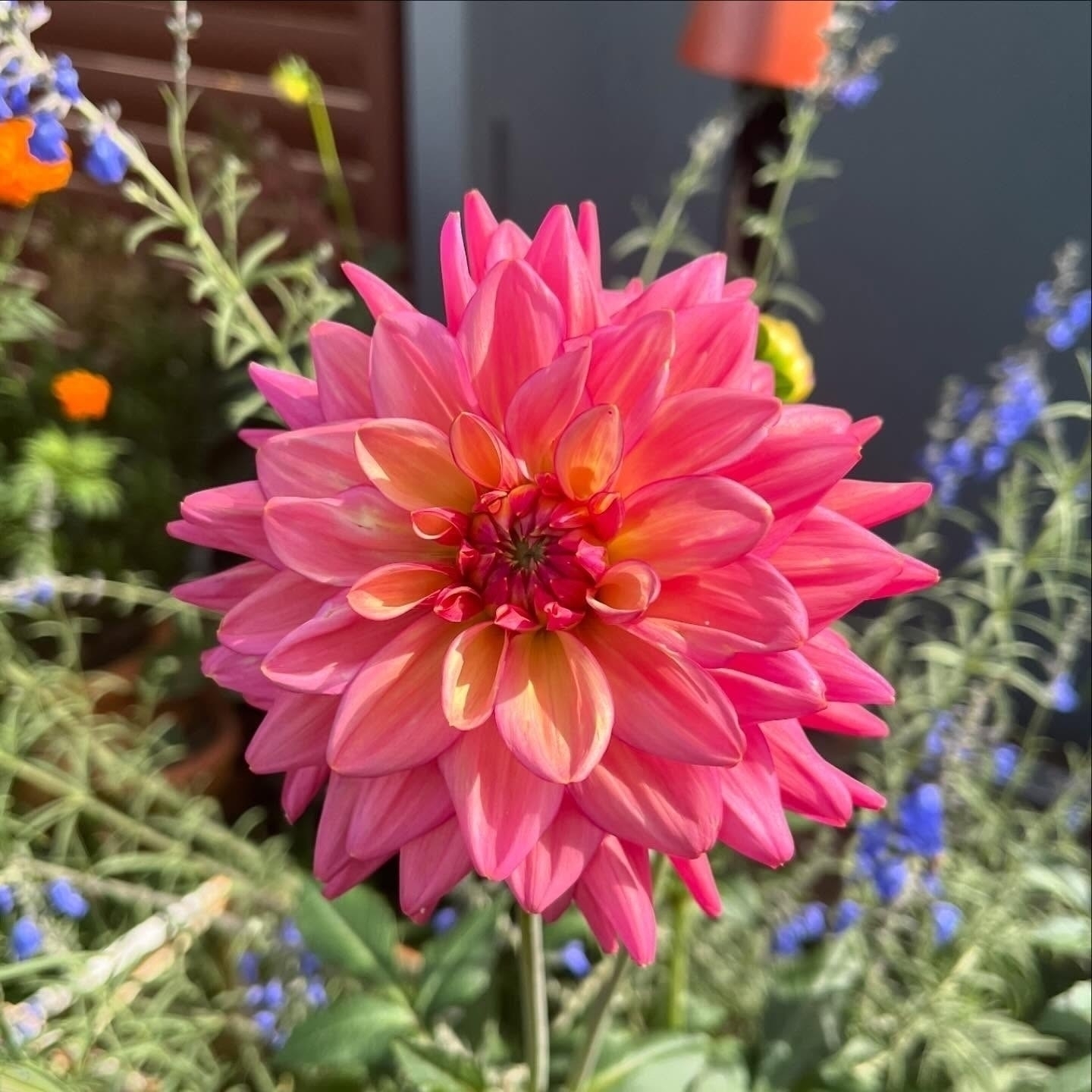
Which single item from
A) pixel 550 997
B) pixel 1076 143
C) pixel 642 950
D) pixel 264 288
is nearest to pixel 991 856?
pixel 550 997

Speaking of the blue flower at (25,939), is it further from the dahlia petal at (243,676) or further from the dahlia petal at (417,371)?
the dahlia petal at (417,371)

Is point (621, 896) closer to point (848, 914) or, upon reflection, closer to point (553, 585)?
point (553, 585)

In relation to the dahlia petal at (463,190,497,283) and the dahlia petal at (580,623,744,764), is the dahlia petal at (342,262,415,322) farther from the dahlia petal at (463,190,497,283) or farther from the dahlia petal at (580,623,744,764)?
the dahlia petal at (580,623,744,764)

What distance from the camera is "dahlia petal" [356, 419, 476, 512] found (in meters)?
0.35

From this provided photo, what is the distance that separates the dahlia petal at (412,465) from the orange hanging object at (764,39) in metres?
0.49

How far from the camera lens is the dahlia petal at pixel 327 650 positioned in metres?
0.33

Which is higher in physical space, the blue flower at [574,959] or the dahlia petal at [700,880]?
the dahlia petal at [700,880]

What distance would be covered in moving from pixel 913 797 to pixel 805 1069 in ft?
0.80

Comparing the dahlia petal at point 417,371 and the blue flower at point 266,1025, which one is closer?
the dahlia petal at point 417,371

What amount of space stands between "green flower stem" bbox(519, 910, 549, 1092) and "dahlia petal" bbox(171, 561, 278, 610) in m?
0.19

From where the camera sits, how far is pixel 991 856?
758 millimetres

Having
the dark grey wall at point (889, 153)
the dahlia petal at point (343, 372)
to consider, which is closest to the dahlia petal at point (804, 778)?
the dahlia petal at point (343, 372)

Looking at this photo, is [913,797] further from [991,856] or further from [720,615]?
[720,615]

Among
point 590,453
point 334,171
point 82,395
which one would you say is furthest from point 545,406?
point 334,171
